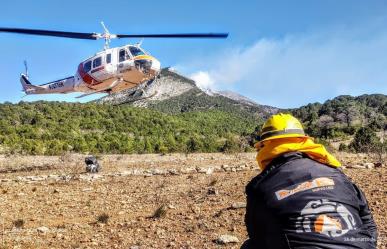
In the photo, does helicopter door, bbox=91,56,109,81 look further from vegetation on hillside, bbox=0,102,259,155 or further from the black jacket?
the black jacket

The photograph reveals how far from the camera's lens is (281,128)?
9.30 ft

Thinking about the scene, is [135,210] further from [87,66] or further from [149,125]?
[149,125]

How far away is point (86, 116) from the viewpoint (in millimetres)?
63500

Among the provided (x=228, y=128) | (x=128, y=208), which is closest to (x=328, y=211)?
(x=128, y=208)

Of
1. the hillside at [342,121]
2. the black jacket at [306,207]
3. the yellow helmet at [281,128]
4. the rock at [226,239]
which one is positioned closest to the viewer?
the black jacket at [306,207]

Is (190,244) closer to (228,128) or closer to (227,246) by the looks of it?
(227,246)

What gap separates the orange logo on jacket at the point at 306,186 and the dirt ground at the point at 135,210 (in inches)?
178

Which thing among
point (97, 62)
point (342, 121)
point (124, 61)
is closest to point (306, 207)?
point (124, 61)

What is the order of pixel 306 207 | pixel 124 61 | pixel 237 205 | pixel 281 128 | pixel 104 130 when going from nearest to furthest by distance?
pixel 306 207, pixel 281 128, pixel 237 205, pixel 124 61, pixel 104 130

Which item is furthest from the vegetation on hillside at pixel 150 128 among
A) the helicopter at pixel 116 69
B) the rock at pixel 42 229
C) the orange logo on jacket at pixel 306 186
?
the orange logo on jacket at pixel 306 186

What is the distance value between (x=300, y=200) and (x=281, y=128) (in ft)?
1.53

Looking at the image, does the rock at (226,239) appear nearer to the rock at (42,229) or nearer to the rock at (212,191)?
the rock at (42,229)

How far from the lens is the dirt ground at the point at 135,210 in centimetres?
766

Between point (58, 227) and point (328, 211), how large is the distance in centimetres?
722
